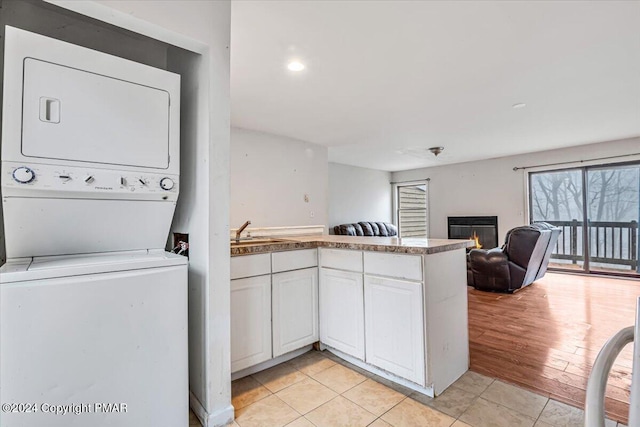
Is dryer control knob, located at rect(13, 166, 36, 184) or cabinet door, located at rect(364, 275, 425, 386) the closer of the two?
dryer control knob, located at rect(13, 166, 36, 184)

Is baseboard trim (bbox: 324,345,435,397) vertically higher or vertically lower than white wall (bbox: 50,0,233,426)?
lower

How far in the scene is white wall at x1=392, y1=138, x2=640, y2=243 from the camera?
5328 millimetres

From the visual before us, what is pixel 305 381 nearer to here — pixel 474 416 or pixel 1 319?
pixel 474 416

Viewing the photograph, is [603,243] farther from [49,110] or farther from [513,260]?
[49,110]

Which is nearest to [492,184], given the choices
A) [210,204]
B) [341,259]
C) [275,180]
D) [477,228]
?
[477,228]

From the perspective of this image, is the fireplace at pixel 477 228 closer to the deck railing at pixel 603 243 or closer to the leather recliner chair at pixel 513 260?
the deck railing at pixel 603 243

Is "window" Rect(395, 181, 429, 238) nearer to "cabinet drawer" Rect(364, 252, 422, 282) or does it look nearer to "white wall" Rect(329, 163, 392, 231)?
"white wall" Rect(329, 163, 392, 231)

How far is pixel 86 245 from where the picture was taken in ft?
4.74

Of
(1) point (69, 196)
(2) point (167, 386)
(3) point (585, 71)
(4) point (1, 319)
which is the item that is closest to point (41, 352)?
(4) point (1, 319)

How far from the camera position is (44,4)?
1.55m

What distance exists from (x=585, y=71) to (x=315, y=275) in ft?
9.31

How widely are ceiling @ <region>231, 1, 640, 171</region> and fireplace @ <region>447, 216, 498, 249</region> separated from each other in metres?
2.39

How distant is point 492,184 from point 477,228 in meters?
0.99

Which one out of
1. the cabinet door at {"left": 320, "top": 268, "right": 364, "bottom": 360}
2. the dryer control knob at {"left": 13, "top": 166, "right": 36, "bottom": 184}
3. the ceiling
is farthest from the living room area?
the dryer control knob at {"left": 13, "top": 166, "right": 36, "bottom": 184}
